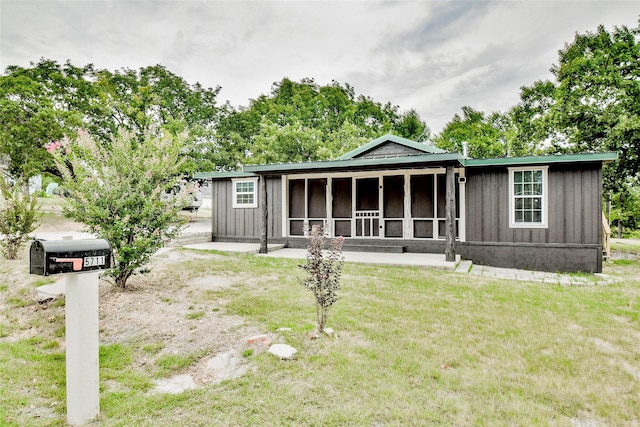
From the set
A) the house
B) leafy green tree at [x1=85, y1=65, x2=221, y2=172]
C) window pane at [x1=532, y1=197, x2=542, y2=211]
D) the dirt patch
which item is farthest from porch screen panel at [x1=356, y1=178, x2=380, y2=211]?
leafy green tree at [x1=85, y1=65, x2=221, y2=172]

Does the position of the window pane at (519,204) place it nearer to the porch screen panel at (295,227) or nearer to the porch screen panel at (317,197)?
the porch screen panel at (317,197)

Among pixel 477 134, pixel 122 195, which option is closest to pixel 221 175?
pixel 122 195

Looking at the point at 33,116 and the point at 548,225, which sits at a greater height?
the point at 33,116

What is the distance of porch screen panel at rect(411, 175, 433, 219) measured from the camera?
9961mm

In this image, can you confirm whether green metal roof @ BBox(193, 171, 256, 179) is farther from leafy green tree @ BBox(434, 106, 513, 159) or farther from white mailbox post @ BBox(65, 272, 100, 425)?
leafy green tree @ BBox(434, 106, 513, 159)

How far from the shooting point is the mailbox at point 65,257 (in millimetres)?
1971

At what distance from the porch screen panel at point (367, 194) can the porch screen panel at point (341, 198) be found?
11.5 inches

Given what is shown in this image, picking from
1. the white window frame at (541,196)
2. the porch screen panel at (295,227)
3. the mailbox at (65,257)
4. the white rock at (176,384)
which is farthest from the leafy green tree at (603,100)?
the mailbox at (65,257)

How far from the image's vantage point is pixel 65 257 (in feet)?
6.57

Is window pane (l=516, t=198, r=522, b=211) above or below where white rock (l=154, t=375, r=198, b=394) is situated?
above

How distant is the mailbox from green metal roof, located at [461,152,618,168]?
7948mm

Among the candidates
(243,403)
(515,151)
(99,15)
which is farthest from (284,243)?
(515,151)

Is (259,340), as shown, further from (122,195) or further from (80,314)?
(122,195)

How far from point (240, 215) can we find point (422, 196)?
5.85 meters
